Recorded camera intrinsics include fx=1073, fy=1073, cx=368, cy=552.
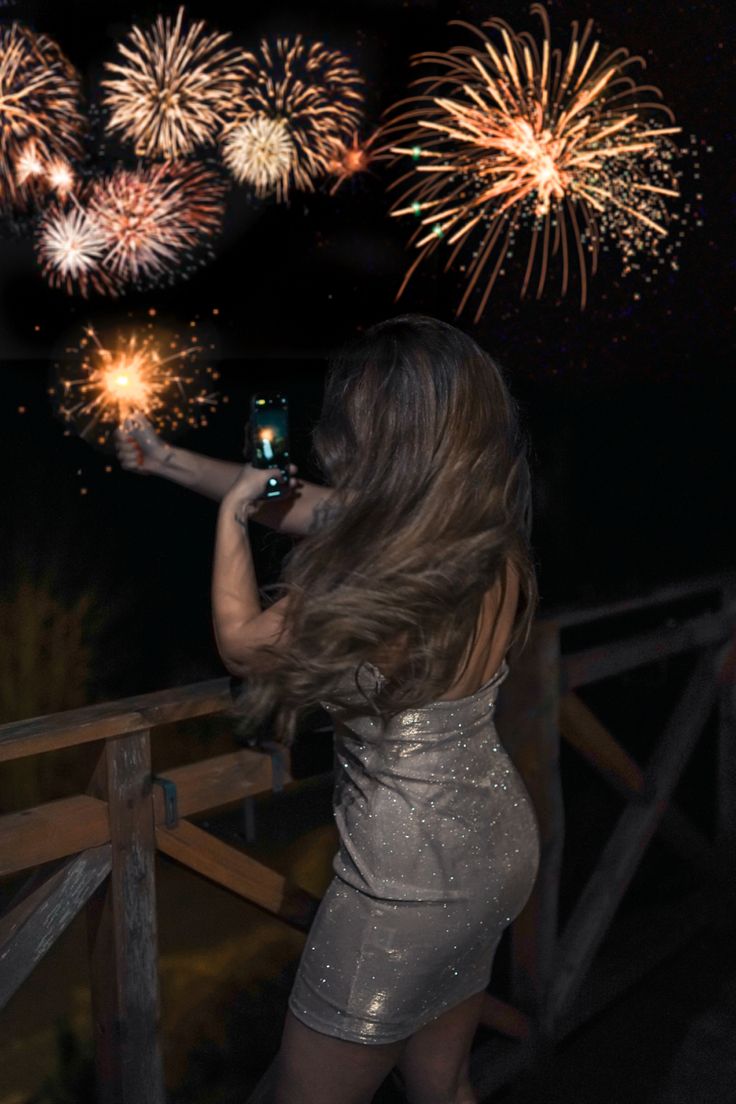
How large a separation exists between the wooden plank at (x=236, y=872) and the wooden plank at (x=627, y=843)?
869 mm

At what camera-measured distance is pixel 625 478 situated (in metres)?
7.07

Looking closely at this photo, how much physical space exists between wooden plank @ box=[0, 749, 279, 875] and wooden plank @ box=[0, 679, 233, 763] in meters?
0.11

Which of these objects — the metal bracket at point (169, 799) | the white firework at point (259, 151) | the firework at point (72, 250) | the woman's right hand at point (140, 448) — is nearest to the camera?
the metal bracket at point (169, 799)

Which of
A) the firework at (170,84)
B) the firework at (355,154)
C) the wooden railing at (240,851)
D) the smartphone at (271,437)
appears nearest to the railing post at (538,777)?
the wooden railing at (240,851)

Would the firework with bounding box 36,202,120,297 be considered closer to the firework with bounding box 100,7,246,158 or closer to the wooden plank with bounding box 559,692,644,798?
the firework with bounding box 100,7,246,158

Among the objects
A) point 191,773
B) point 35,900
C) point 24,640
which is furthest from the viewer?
point 24,640

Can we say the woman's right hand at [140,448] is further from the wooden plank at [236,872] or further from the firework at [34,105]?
the firework at [34,105]

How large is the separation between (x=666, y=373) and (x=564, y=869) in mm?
3951

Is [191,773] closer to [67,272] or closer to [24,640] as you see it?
[67,272]

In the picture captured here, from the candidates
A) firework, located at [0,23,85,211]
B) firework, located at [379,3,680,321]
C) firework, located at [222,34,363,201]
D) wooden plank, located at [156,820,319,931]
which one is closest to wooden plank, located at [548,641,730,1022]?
wooden plank, located at [156,820,319,931]

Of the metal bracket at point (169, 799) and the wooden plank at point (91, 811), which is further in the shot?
the metal bracket at point (169, 799)

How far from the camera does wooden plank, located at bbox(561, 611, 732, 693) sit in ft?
8.35

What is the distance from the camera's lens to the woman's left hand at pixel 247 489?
1471 millimetres

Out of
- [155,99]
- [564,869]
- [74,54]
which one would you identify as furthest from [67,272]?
[564,869]
